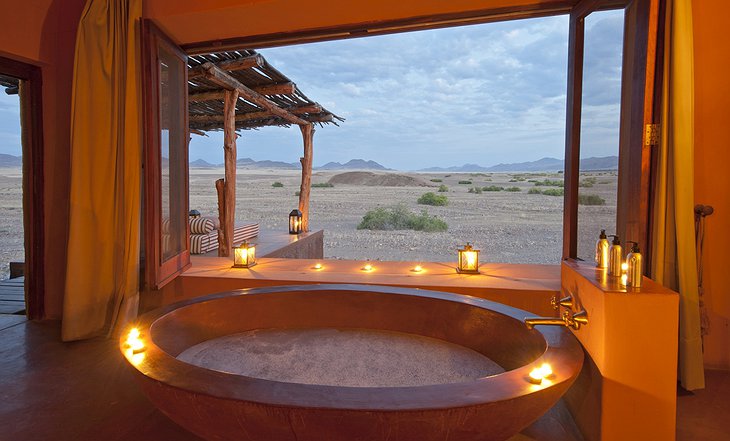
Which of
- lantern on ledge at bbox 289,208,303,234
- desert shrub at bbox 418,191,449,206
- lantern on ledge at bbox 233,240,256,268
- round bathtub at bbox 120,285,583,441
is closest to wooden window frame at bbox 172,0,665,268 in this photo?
round bathtub at bbox 120,285,583,441

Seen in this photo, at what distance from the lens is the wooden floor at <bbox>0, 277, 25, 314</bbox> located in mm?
3095

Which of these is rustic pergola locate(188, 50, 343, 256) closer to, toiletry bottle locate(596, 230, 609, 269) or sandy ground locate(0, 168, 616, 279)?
sandy ground locate(0, 168, 616, 279)

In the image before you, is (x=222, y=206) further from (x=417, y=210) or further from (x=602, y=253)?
(x=417, y=210)

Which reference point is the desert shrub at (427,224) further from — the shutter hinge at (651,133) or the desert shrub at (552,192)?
the shutter hinge at (651,133)

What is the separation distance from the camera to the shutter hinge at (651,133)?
1795 mm

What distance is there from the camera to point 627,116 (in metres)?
1.94

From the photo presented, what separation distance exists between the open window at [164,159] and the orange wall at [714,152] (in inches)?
112

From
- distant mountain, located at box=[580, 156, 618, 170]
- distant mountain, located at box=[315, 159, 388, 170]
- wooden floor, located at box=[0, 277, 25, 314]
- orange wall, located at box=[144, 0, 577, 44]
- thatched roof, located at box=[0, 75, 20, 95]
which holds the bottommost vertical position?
wooden floor, located at box=[0, 277, 25, 314]

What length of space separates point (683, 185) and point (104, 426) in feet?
8.04

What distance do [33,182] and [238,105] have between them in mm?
2704

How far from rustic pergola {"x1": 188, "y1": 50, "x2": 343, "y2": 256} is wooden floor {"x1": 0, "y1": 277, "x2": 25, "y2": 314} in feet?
5.41

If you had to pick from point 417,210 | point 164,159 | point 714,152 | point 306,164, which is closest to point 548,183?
point 417,210

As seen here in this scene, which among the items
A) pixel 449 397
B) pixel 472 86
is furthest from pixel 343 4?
pixel 472 86

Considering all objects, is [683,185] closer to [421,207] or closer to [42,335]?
[42,335]
